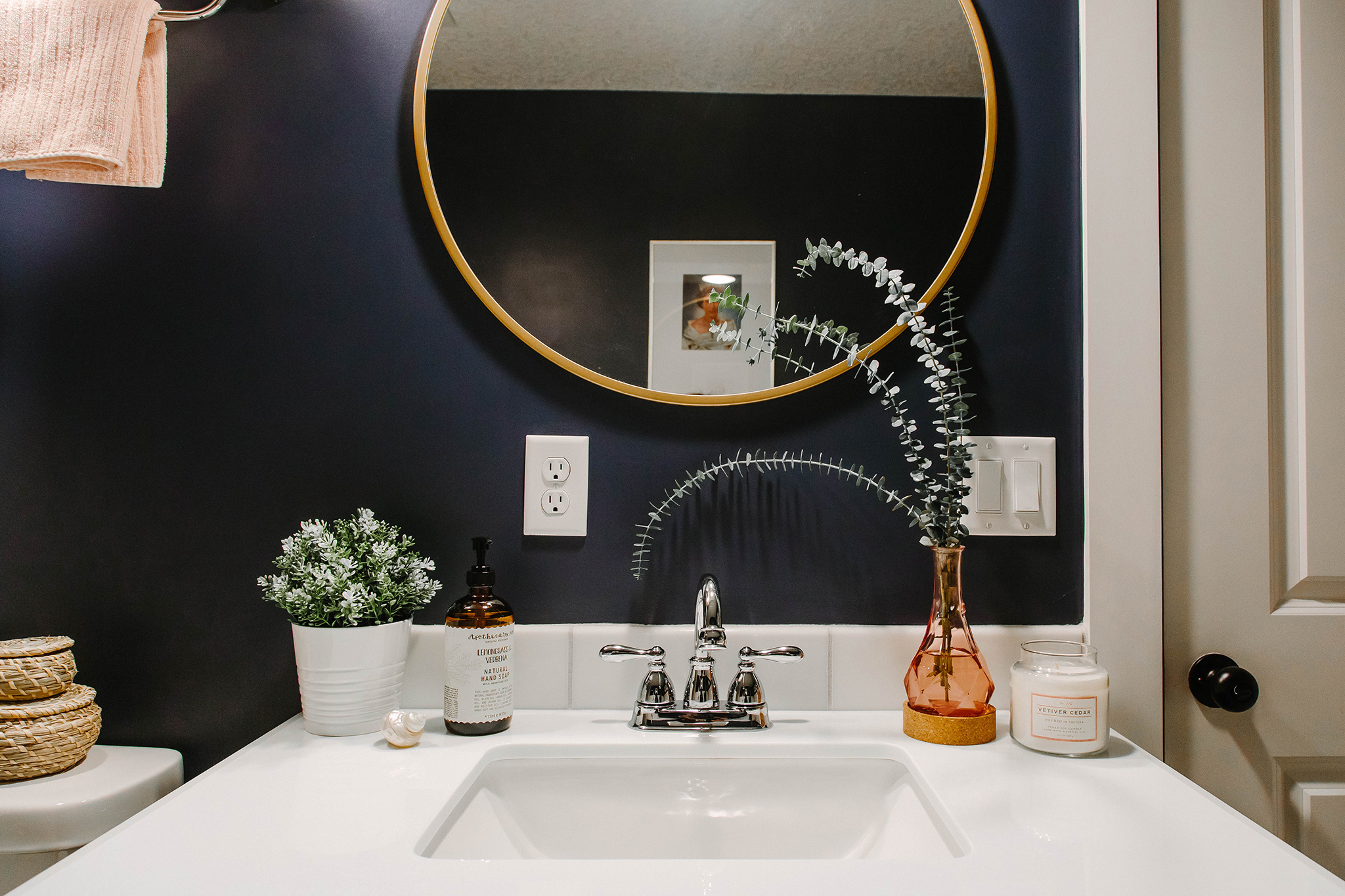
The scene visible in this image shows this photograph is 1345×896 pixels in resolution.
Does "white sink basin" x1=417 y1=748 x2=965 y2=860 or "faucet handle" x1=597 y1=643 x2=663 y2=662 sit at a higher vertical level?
"faucet handle" x1=597 y1=643 x2=663 y2=662

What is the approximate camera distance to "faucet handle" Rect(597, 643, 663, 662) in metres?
0.82

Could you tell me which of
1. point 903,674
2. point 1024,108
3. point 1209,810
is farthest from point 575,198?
point 1209,810

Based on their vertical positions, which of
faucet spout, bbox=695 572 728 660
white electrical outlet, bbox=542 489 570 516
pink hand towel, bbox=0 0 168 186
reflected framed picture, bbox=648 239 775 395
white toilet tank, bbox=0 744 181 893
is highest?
pink hand towel, bbox=0 0 168 186

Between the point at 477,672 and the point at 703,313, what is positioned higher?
the point at 703,313

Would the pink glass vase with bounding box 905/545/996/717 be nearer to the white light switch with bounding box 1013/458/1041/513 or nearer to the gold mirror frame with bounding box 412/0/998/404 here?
the white light switch with bounding box 1013/458/1041/513

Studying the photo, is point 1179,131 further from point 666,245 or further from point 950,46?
point 666,245

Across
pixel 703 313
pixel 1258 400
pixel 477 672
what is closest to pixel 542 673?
pixel 477 672

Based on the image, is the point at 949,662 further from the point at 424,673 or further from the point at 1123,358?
the point at 424,673

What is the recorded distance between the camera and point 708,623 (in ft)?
2.72

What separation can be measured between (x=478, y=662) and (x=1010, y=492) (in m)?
0.66

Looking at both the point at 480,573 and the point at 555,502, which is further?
the point at 555,502

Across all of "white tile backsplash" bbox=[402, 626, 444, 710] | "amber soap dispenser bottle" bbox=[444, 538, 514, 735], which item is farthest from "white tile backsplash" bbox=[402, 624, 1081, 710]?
"amber soap dispenser bottle" bbox=[444, 538, 514, 735]

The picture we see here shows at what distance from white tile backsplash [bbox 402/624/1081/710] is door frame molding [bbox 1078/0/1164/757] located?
0.28 ft

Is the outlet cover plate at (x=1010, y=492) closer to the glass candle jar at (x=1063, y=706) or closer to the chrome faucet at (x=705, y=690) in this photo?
the glass candle jar at (x=1063, y=706)
